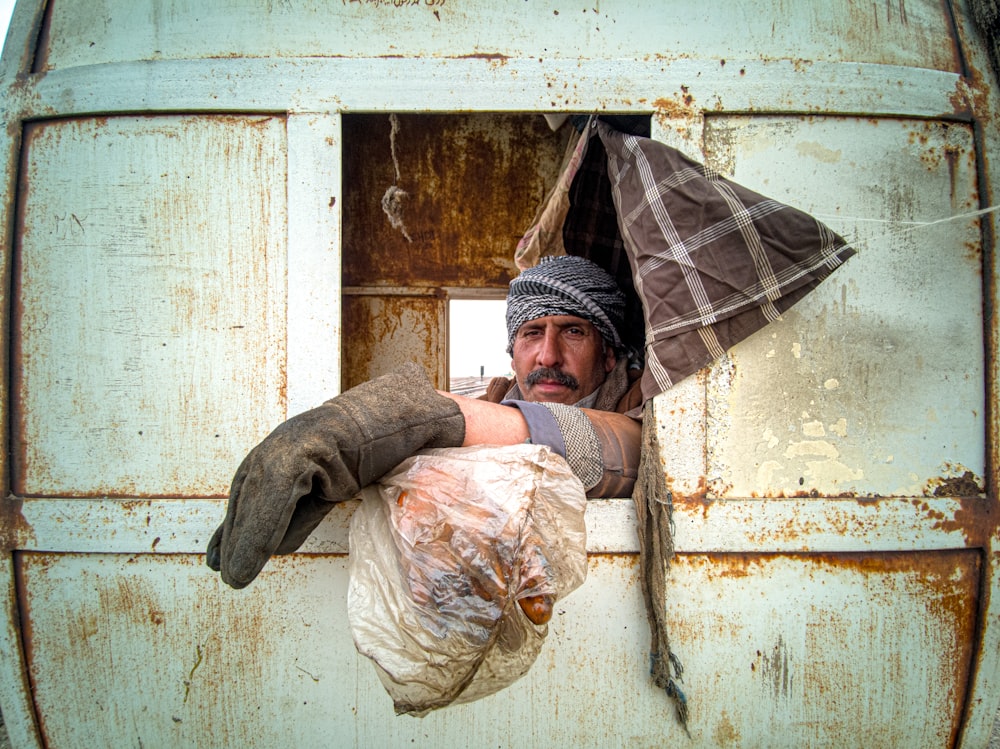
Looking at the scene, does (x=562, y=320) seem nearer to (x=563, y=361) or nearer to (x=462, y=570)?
(x=563, y=361)

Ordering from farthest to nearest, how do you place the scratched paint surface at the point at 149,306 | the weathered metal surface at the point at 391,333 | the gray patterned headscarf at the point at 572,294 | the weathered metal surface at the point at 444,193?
the weathered metal surface at the point at 391,333
the weathered metal surface at the point at 444,193
the gray patterned headscarf at the point at 572,294
the scratched paint surface at the point at 149,306

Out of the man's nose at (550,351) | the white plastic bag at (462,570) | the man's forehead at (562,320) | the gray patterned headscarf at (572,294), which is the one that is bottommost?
the white plastic bag at (462,570)

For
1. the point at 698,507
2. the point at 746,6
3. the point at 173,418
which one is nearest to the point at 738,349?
the point at 698,507

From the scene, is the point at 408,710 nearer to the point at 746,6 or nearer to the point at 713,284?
the point at 713,284

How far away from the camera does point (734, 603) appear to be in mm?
1536

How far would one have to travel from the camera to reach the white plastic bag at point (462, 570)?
1139mm

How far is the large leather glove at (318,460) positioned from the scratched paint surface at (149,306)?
0.38m

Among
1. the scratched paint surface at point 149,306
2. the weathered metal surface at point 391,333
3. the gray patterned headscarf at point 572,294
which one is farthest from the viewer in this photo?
the weathered metal surface at point 391,333

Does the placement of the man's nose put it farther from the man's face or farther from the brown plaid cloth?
the brown plaid cloth

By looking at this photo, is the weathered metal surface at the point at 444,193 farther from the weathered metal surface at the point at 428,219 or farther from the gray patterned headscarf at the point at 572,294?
the gray patterned headscarf at the point at 572,294

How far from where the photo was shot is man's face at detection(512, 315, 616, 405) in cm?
238

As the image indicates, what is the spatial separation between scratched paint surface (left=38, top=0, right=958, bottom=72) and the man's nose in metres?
1.08

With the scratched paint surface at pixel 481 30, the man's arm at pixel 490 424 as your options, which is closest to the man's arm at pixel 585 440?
the man's arm at pixel 490 424

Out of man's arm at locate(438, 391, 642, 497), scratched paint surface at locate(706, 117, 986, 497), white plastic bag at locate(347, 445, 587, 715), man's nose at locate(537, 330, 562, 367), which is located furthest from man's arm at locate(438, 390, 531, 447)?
man's nose at locate(537, 330, 562, 367)
